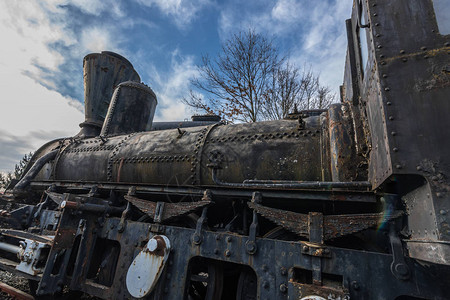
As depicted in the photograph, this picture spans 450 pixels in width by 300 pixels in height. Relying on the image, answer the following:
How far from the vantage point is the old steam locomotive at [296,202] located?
5.66ft

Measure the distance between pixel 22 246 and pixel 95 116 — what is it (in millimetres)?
4714

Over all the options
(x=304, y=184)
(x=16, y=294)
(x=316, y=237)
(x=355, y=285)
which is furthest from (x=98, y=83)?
(x=355, y=285)

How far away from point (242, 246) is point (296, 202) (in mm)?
794

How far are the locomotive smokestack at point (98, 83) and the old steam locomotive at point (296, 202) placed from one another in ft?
9.69

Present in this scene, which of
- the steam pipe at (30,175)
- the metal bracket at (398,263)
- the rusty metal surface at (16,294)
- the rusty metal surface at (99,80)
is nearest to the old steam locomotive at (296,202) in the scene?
the metal bracket at (398,263)

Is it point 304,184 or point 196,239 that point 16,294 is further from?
point 304,184

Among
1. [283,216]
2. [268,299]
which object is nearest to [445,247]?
[283,216]

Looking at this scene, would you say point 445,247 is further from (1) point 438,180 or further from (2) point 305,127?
(2) point 305,127

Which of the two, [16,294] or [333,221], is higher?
[333,221]

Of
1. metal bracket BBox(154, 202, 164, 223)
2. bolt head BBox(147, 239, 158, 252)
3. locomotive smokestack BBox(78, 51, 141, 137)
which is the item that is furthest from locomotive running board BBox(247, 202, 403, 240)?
locomotive smokestack BBox(78, 51, 141, 137)

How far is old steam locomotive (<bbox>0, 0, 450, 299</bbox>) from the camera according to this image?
5.66 ft

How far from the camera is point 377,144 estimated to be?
79.8 inches

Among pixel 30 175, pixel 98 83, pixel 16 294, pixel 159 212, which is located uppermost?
pixel 98 83

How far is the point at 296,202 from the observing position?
2734 millimetres
